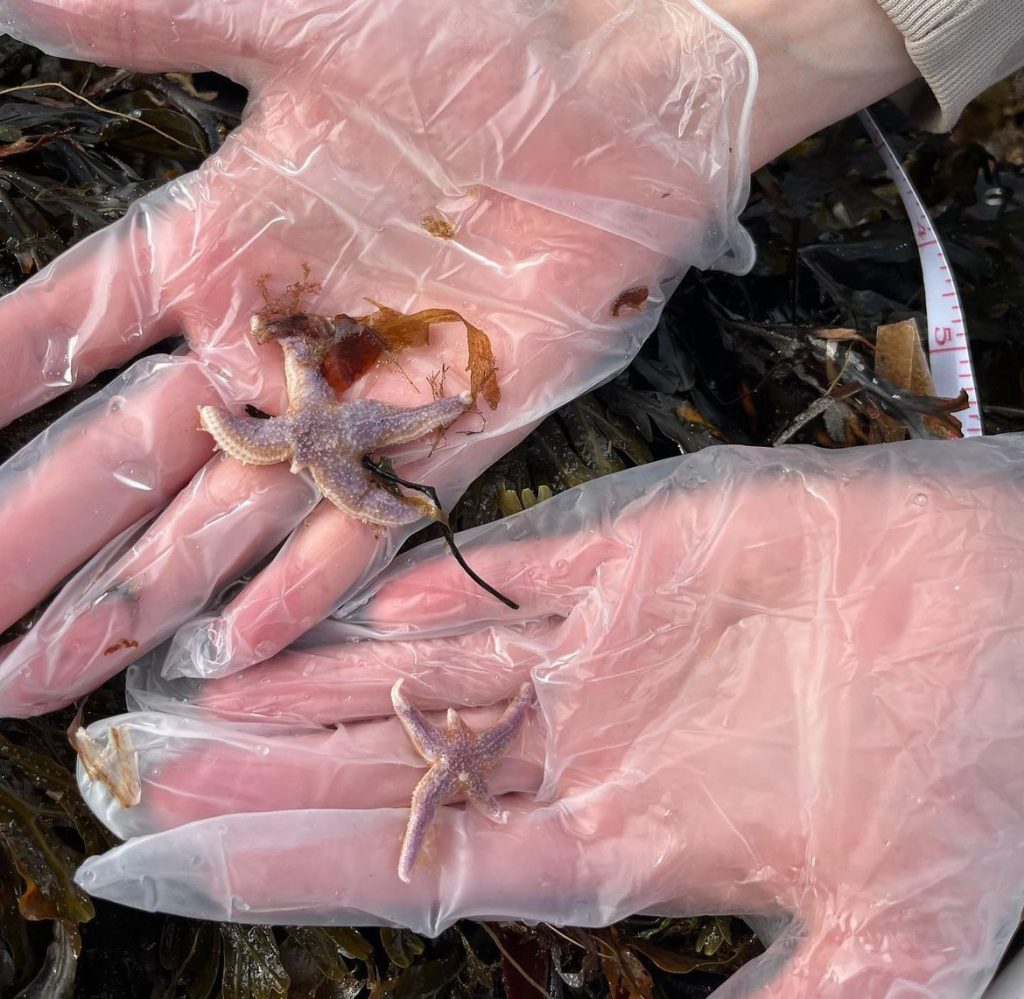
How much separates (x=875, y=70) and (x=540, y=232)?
102 centimetres

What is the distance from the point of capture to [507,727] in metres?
1.87

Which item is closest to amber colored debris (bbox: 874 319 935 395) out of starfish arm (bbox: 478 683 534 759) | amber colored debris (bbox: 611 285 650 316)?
amber colored debris (bbox: 611 285 650 316)

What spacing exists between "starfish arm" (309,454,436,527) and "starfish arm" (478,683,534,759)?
0.49m

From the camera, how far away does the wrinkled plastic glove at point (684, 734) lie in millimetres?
1786

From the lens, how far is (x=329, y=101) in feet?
6.21

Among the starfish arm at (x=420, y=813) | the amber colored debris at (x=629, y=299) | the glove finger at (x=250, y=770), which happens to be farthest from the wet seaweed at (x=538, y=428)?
the starfish arm at (x=420, y=813)

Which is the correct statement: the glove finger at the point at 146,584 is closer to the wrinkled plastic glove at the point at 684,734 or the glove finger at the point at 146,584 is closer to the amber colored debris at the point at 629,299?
the wrinkled plastic glove at the point at 684,734

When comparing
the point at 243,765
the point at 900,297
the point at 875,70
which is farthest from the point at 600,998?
the point at 875,70

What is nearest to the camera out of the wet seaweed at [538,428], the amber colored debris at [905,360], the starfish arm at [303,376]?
the starfish arm at [303,376]

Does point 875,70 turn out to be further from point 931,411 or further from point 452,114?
point 452,114

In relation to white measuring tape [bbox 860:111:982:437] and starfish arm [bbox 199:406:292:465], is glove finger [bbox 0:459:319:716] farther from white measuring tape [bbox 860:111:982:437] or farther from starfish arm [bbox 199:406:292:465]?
white measuring tape [bbox 860:111:982:437]

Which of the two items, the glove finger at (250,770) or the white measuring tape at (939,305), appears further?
the white measuring tape at (939,305)

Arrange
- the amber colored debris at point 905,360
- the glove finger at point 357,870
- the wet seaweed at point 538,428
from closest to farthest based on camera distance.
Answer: the glove finger at point 357,870
the wet seaweed at point 538,428
the amber colored debris at point 905,360

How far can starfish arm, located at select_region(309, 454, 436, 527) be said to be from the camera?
1820 millimetres
